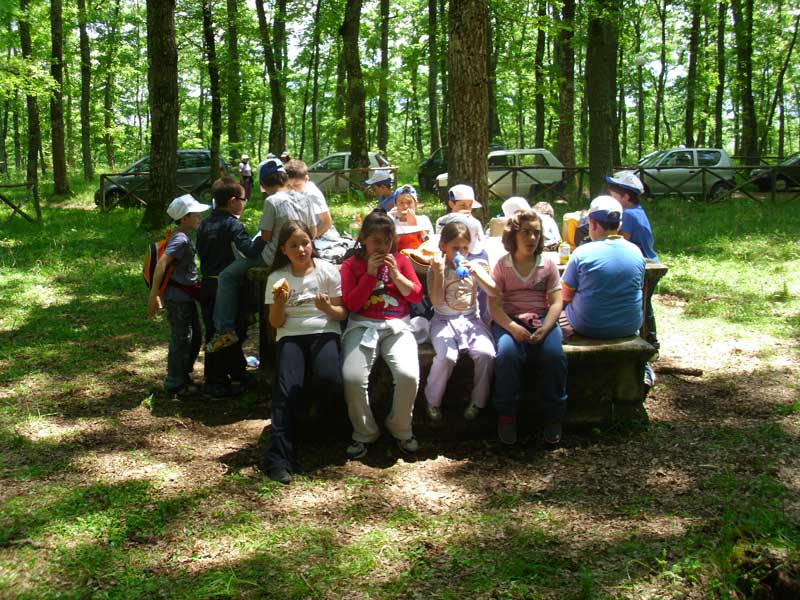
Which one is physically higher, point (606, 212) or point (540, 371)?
point (606, 212)

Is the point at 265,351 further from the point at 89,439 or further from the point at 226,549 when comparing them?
the point at 226,549

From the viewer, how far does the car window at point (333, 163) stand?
70.3 feet

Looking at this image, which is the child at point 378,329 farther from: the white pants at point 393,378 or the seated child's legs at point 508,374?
the seated child's legs at point 508,374

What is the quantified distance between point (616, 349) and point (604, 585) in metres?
2.01

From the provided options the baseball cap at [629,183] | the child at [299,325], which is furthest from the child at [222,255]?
the baseball cap at [629,183]

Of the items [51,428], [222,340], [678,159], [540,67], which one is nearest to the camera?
[51,428]

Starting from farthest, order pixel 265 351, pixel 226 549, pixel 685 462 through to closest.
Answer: pixel 265 351, pixel 685 462, pixel 226 549

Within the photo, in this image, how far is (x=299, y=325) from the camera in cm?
467

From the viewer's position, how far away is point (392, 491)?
413 centimetres

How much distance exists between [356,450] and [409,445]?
338 millimetres

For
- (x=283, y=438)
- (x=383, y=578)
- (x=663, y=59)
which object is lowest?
(x=383, y=578)

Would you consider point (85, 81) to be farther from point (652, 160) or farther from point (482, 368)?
point (482, 368)

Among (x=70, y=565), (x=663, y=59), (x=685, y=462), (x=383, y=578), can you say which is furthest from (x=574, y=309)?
(x=663, y=59)

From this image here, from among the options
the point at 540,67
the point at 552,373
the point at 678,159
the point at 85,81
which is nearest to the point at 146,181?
the point at 85,81
